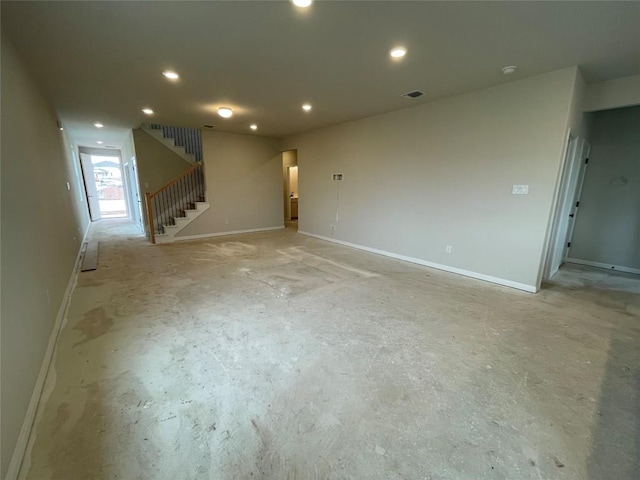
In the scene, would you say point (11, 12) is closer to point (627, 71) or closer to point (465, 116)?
point (465, 116)

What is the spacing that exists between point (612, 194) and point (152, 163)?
990 cm

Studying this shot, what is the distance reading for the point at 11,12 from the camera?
205 cm

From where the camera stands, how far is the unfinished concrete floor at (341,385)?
1.38 metres

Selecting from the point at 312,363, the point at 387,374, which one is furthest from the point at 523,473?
the point at 312,363

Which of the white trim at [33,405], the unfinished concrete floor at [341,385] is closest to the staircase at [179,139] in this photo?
the unfinished concrete floor at [341,385]

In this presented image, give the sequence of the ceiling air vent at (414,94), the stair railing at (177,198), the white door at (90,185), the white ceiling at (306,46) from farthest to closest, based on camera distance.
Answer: the white door at (90,185), the stair railing at (177,198), the ceiling air vent at (414,94), the white ceiling at (306,46)

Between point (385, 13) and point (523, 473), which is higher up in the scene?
point (385, 13)

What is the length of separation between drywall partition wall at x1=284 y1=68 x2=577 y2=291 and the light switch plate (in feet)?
0.18

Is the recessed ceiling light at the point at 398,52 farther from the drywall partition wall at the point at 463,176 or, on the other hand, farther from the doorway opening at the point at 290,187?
the doorway opening at the point at 290,187

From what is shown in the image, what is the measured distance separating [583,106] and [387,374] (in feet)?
14.9

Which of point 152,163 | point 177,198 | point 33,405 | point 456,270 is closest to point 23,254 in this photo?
point 33,405

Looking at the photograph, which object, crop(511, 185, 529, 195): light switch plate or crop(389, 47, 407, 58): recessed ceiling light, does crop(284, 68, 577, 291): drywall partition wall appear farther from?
crop(389, 47, 407, 58): recessed ceiling light

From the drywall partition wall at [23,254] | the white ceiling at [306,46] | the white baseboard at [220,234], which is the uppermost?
the white ceiling at [306,46]

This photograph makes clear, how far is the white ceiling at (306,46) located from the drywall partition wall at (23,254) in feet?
1.89
